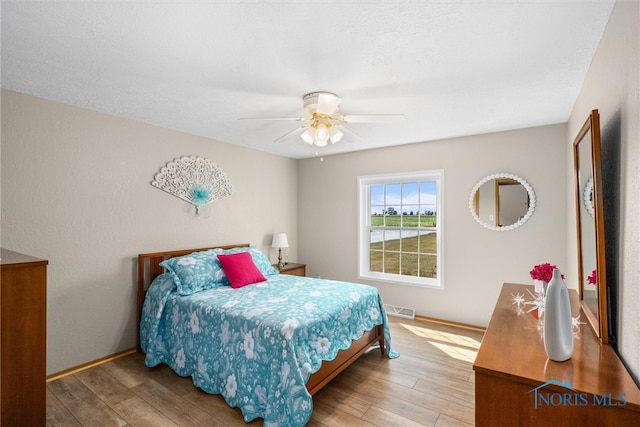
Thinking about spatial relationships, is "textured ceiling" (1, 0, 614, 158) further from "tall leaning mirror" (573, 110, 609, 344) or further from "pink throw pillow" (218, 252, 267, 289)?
"pink throw pillow" (218, 252, 267, 289)

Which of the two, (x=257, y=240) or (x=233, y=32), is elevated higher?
(x=233, y=32)

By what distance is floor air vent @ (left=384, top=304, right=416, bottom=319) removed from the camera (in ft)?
13.7

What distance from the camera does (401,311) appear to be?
13.9 ft

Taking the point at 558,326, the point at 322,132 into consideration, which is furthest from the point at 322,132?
the point at 558,326

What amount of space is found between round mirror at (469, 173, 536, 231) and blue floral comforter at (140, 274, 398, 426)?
5.70 ft

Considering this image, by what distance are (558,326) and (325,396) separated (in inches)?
69.3

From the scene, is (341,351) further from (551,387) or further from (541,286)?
(551,387)

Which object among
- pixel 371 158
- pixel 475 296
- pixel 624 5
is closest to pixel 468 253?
pixel 475 296

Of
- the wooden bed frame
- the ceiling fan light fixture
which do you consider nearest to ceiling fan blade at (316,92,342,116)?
the ceiling fan light fixture

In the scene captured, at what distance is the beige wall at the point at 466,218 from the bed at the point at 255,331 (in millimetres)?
1307

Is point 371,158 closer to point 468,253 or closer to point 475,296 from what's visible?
point 468,253

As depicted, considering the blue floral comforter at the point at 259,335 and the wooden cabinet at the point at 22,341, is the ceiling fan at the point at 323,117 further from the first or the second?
the wooden cabinet at the point at 22,341

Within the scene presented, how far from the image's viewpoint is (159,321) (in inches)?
113

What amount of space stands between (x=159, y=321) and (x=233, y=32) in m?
2.52
